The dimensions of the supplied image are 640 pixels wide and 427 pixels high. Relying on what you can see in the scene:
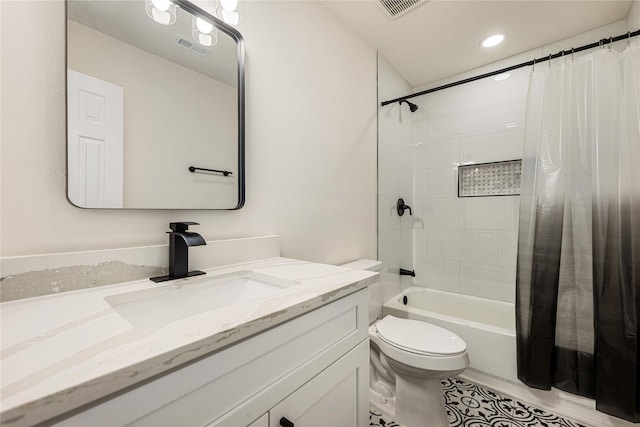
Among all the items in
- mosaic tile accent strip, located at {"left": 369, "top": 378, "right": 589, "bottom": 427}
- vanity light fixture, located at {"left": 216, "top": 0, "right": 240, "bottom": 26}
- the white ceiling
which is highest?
the white ceiling

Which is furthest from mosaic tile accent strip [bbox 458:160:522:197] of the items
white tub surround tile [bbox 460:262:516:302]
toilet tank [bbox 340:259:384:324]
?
toilet tank [bbox 340:259:384:324]

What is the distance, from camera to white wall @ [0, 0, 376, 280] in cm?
66

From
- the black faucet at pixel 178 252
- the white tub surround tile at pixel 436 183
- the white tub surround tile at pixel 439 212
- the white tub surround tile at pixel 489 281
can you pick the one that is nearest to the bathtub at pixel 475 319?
the white tub surround tile at pixel 489 281

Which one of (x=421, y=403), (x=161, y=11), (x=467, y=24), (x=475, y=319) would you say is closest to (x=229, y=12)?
(x=161, y=11)

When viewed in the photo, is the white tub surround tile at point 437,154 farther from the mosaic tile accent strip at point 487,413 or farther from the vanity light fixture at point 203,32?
the vanity light fixture at point 203,32

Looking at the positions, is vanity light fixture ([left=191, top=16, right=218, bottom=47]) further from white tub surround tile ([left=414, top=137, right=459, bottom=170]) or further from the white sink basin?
white tub surround tile ([left=414, top=137, right=459, bottom=170])

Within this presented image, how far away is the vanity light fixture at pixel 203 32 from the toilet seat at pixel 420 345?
1608 millimetres

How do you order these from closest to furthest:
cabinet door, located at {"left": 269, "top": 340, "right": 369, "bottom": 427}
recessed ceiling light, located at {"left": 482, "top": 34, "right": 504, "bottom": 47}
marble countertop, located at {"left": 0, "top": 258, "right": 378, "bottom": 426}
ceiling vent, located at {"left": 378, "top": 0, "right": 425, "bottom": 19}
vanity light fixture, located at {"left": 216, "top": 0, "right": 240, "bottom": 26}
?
marble countertop, located at {"left": 0, "top": 258, "right": 378, "bottom": 426} < cabinet door, located at {"left": 269, "top": 340, "right": 369, "bottom": 427} < vanity light fixture, located at {"left": 216, "top": 0, "right": 240, "bottom": 26} < ceiling vent, located at {"left": 378, "top": 0, "right": 425, "bottom": 19} < recessed ceiling light, located at {"left": 482, "top": 34, "right": 504, "bottom": 47}

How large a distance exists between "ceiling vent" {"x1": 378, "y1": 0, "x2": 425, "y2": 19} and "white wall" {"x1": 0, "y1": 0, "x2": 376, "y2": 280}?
0.95 ft

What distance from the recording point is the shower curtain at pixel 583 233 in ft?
4.28

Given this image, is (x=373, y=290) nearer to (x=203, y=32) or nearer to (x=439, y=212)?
(x=439, y=212)

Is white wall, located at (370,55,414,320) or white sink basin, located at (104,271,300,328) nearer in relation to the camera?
white sink basin, located at (104,271,300,328)

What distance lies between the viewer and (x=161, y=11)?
92 centimetres

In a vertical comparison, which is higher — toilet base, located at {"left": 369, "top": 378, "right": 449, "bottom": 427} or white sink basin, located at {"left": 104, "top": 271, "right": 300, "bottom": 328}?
white sink basin, located at {"left": 104, "top": 271, "right": 300, "bottom": 328}
